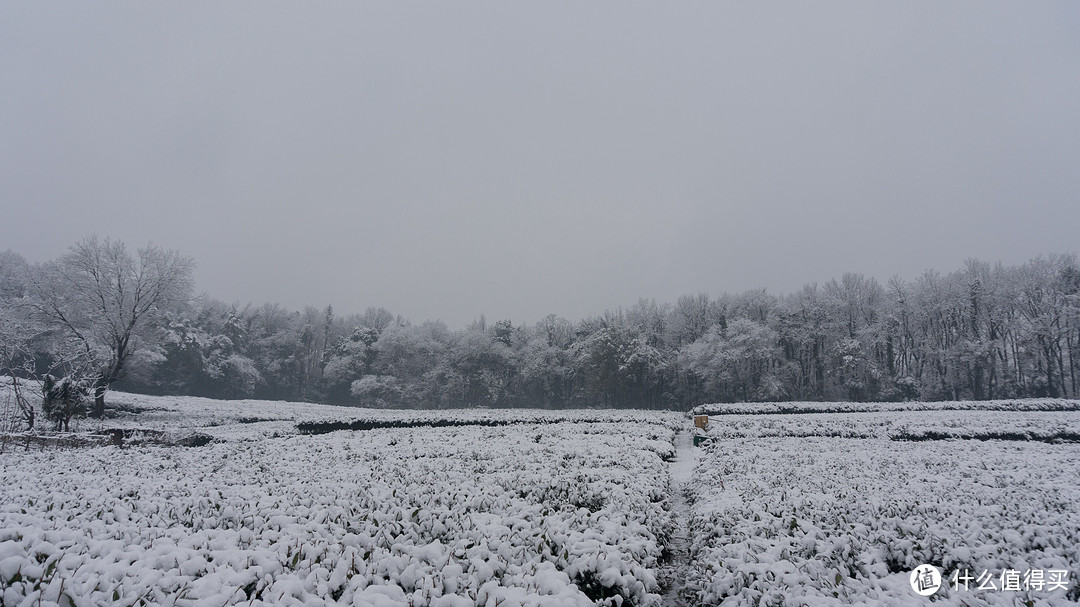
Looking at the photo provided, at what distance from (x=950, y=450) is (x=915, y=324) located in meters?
50.0

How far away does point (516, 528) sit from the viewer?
25.7 feet

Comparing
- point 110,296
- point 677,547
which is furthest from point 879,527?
point 110,296

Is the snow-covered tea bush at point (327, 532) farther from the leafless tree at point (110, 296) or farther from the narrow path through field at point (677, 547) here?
the leafless tree at point (110, 296)

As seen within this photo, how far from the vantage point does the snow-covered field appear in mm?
5602

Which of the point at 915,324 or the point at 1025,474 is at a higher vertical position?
the point at 915,324

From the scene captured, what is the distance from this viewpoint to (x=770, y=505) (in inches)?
379

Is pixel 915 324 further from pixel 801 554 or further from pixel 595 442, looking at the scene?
pixel 801 554

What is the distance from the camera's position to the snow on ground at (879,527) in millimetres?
6277

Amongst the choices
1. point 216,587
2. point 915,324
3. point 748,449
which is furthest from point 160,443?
point 915,324

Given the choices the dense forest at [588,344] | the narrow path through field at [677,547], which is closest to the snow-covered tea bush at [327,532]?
the narrow path through field at [677,547]
